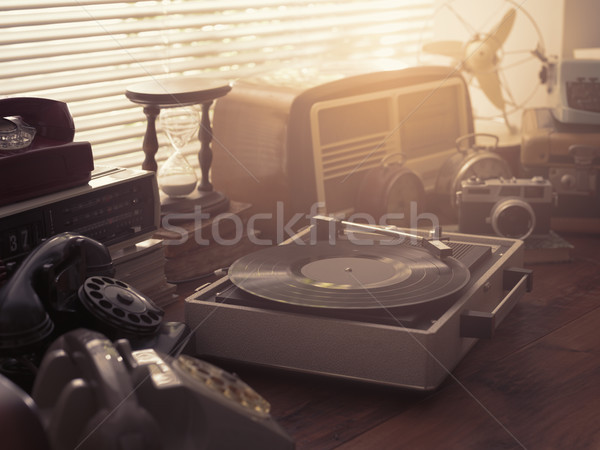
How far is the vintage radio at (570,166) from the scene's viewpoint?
5.07 ft

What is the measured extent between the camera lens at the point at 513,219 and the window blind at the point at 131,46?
618 mm

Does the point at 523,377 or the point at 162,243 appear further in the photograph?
the point at 162,243

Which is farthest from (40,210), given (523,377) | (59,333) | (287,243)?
(523,377)

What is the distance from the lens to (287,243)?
1224mm

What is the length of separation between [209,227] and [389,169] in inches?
15.0

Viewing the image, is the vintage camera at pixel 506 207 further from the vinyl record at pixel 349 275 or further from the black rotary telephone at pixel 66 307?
the black rotary telephone at pixel 66 307

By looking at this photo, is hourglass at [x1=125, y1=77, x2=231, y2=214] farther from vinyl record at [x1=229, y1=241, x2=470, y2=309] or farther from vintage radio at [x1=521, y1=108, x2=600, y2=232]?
vintage radio at [x1=521, y1=108, x2=600, y2=232]

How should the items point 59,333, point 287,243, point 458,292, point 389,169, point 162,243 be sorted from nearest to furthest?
point 59,333, point 458,292, point 287,243, point 162,243, point 389,169

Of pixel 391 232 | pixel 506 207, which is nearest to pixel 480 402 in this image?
pixel 391 232

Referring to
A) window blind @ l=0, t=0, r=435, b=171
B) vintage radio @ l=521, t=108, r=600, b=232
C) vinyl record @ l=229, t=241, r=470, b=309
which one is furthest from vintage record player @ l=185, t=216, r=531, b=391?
window blind @ l=0, t=0, r=435, b=171

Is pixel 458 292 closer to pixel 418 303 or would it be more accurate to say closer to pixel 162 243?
pixel 418 303

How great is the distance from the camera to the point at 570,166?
1.56 meters

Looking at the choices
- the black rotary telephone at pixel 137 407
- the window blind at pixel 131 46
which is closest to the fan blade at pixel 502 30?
the window blind at pixel 131 46

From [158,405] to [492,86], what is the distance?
1.58 meters
